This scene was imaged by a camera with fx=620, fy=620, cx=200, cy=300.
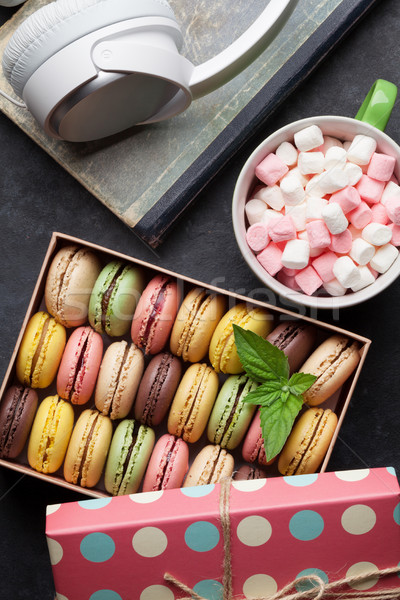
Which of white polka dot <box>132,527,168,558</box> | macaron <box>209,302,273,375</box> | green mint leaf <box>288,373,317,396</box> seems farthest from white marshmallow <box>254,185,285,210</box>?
white polka dot <box>132,527,168,558</box>

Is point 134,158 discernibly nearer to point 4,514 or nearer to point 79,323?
point 79,323

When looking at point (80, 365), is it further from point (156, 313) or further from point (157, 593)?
point (157, 593)

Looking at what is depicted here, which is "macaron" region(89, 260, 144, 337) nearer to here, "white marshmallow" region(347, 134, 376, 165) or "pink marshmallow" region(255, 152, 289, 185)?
"pink marshmallow" region(255, 152, 289, 185)

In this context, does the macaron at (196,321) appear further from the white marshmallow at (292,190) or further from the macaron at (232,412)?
the white marshmallow at (292,190)

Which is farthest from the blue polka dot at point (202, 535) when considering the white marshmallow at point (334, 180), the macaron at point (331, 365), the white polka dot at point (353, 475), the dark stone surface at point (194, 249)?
the white marshmallow at point (334, 180)

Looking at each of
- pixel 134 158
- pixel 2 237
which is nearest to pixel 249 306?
pixel 134 158

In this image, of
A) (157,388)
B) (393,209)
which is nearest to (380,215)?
(393,209)

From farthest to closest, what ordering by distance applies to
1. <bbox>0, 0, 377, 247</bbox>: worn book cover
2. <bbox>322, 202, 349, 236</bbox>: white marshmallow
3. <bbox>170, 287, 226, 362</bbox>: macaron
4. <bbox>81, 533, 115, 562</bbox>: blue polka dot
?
1. <bbox>0, 0, 377, 247</bbox>: worn book cover
2. <bbox>170, 287, 226, 362</bbox>: macaron
3. <bbox>322, 202, 349, 236</bbox>: white marshmallow
4. <bbox>81, 533, 115, 562</bbox>: blue polka dot
